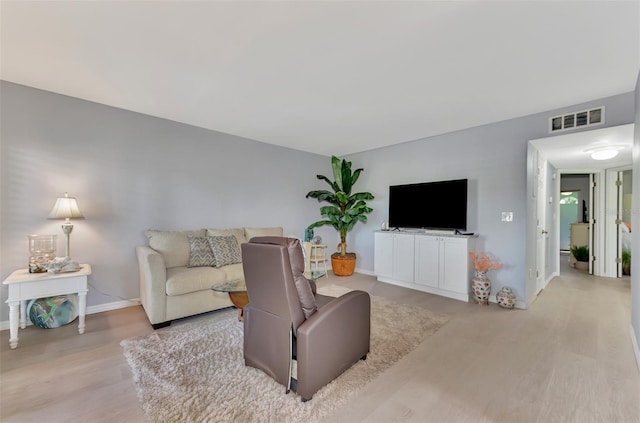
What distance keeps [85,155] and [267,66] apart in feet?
8.25

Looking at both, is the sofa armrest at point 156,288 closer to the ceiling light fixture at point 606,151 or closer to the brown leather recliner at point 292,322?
the brown leather recliner at point 292,322

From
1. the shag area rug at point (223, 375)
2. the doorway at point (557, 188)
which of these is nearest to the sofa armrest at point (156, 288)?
the shag area rug at point (223, 375)

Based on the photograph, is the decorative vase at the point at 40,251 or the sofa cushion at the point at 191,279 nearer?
the decorative vase at the point at 40,251

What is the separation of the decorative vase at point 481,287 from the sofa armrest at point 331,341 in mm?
2260

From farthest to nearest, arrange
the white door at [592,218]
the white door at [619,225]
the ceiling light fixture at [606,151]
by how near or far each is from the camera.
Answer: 1. the white door at [592,218]
2. the white door at [619,225]
3. the ceiling light fixture at [606,151]

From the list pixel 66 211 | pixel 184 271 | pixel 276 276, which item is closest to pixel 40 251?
pixel 66 211

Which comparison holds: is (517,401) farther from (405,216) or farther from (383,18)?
(405,216)

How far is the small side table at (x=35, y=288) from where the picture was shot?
7.53 feet

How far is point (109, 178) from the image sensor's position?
3.23m

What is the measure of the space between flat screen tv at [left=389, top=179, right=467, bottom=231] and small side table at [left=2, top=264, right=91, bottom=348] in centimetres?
432

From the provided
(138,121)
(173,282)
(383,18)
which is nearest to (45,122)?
(138,121)

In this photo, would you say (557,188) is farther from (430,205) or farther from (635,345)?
(635,345)

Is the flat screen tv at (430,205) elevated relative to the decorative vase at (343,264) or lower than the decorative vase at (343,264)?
elevated

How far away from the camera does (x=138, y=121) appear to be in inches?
135
